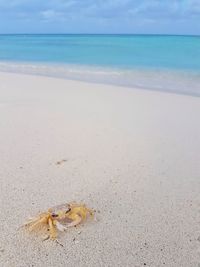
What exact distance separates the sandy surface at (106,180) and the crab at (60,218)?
2.8 inches

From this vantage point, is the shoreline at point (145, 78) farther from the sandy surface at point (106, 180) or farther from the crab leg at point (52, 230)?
the crab leg at point (52, 230)

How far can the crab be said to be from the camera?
2430 mm

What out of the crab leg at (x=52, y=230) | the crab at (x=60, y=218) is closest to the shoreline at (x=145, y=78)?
the crab at (x=60, y=218)

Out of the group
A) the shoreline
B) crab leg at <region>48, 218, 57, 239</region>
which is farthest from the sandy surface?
the shoreline

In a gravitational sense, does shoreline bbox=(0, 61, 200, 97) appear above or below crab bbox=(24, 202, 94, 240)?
below

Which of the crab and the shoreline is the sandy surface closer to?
the crab

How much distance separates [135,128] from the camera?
5023 millimetres

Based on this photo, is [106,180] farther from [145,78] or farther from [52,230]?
[145,78]

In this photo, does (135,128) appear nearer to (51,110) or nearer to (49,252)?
(51,110)

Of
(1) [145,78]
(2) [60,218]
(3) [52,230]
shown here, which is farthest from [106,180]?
(1) [145,78]

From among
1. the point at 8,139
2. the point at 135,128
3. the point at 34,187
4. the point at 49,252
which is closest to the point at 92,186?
the point at 34,187

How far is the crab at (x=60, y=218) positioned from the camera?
2.43 m

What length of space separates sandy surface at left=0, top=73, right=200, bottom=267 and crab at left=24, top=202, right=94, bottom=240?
71mm

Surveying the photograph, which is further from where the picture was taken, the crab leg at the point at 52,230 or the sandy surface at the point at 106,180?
the crab leg at the point at 52,230
